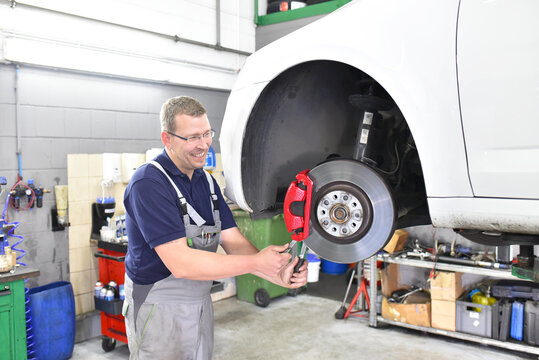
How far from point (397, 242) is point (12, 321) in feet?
9.51

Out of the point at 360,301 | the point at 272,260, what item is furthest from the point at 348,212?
the point at 360,301

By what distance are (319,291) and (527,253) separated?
148 inches

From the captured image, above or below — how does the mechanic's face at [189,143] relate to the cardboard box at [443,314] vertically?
above

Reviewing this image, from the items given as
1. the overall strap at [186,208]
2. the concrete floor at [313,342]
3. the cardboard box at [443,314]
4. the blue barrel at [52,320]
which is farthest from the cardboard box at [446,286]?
the blue barrel at [52,320]

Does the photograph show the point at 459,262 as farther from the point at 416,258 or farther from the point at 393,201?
the point at 393,201

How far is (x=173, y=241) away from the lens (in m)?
1.49

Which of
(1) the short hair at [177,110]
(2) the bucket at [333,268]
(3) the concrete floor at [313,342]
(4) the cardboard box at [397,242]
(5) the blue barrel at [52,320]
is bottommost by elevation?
(3) the concrete floor at [313,342]

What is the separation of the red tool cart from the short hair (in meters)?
1.86

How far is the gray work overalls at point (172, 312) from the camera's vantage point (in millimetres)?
1664

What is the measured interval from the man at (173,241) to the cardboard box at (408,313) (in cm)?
234

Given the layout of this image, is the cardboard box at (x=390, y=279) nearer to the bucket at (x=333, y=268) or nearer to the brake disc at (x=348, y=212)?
the bucket at (x=333, y=268)

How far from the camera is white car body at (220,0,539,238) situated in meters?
1.03

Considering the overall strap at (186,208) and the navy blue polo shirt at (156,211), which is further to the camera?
the overall strap at (186,208)

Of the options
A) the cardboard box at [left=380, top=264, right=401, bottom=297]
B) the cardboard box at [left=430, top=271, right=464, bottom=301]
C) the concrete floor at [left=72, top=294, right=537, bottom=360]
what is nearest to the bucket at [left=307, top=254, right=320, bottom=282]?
the concrete floor at [left=72, top=294, right=537, bottom=360]
